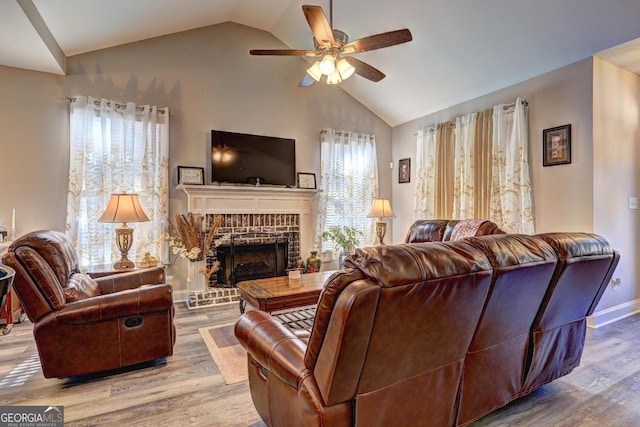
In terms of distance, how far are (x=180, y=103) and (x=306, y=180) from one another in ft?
6.77

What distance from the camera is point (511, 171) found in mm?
4008

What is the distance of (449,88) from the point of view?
15.1 feet

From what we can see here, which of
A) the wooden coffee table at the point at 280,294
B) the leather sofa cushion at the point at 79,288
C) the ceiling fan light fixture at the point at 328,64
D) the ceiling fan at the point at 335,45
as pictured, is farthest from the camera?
the ceiling fan light fixture at the point at 328,64

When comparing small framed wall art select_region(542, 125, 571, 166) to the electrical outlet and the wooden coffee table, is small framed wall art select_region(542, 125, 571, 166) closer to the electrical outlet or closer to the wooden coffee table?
the electrical outlet

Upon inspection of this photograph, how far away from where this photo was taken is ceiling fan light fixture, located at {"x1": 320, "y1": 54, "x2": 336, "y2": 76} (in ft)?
9.55

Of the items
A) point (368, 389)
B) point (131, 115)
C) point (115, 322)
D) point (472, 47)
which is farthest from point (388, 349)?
point (131, 115)

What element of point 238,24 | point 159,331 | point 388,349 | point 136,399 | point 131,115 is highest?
point 238,24

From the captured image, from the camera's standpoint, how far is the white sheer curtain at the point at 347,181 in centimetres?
534

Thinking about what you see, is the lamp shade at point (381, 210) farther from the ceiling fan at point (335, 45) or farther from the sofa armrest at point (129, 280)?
the sofa armrest at point (129, 280)

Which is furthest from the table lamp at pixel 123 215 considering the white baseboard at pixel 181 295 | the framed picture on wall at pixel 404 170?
the framed picture on wall at pixel 404 170

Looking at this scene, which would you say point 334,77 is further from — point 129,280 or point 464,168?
point 129,280

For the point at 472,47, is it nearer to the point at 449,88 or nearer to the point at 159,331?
the point at 449,88

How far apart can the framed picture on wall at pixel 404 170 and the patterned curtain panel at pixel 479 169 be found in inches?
13.9

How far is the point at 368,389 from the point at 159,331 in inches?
69.5
